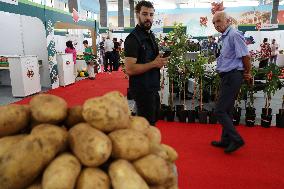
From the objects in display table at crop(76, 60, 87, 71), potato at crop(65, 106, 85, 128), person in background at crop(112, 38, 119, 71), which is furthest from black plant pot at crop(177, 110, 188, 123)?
person in background at crop(112, 38, 119, 71)

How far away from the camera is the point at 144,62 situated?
252cm

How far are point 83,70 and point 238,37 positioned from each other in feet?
32.9

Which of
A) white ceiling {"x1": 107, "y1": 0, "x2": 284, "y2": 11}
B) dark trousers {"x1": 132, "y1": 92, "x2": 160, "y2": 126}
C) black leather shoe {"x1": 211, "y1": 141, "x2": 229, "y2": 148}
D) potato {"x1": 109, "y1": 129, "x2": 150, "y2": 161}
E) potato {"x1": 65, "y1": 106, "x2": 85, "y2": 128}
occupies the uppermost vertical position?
white ceiling {"x1": 107, "y1": 0, "x2": 284, "y2": 11}

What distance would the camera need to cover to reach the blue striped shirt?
3094mm

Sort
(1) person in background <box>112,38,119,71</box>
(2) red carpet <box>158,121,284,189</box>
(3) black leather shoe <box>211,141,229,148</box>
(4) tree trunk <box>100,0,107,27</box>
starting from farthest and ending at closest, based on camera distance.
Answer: (4) tree trunk <box>100,0,107,27</box>, (1) person in background <box>112,38,119,71</box>, (3) black leather shoe <box>211,141,229,148</box>, (2) red carpet <box>158,121,284,189</box>

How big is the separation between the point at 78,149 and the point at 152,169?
0.29 m

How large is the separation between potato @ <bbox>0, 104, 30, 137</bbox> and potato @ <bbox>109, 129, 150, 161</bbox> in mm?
383

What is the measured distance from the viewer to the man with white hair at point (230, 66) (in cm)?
312

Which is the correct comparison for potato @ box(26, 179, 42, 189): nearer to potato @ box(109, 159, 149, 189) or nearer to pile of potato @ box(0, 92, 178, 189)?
pile of potato @ box(0, 92, 178, 189)

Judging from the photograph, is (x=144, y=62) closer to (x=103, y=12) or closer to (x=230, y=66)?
(x=230, y=66)

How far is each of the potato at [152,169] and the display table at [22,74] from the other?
23.8 feet

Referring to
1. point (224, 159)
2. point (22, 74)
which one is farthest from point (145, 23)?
point (22, 74)

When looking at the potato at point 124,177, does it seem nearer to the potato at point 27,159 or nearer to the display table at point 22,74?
the potato at point 27,159

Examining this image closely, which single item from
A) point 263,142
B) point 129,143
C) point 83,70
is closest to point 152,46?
point 129,143
